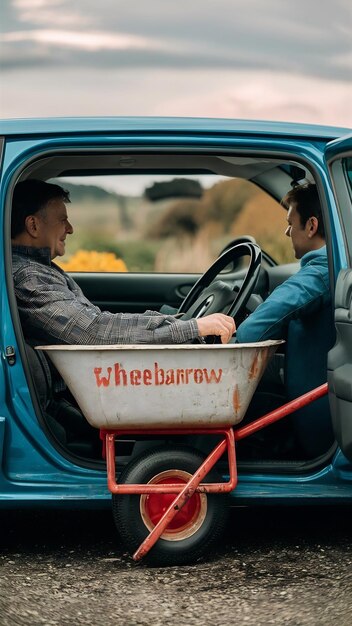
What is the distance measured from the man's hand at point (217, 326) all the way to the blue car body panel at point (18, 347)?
42cm

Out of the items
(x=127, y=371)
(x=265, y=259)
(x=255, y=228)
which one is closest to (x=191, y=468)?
(x=127, y=371)

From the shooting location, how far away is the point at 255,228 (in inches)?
852

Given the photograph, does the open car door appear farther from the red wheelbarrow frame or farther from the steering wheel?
the steering wheel

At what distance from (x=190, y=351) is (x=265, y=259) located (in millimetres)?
2559

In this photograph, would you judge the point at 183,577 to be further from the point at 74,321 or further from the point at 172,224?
the point at 172,224

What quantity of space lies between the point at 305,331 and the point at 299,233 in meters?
0.46

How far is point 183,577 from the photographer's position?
4.09m

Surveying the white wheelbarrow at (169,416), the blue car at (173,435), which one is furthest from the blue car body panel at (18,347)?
the white wheelbarrow at (169,416)

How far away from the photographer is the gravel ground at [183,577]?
144 inches

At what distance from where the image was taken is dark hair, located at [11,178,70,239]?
178 inches

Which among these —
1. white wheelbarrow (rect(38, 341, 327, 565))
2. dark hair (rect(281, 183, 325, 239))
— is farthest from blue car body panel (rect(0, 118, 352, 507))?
dark hair (rect(281, 183, 325, 239))

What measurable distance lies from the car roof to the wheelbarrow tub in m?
0.81

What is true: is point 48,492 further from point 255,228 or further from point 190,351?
point 255,228

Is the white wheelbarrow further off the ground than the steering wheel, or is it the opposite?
the steering wheel
